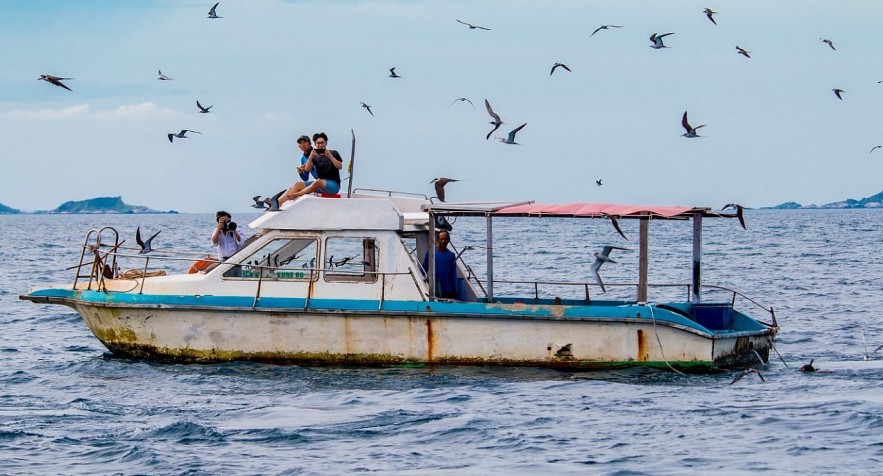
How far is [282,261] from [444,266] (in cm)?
215

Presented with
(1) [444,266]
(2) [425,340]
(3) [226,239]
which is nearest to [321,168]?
(3) [226,239]

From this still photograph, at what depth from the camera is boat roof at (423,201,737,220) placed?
579 inches

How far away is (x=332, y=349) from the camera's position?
50.9 ft

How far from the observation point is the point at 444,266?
16.0 meters

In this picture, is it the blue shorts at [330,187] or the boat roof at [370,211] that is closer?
the boat roof at [370,211]

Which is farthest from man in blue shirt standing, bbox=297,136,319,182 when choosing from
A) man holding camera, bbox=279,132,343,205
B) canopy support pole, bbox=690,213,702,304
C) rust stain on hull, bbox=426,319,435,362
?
canopy support pole, bbox=690,213,702,304

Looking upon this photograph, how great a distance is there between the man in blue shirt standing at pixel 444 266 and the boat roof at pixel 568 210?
51 centimetres

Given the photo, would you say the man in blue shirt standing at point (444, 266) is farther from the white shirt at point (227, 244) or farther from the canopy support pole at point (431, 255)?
the white shirt at point (227, 244)

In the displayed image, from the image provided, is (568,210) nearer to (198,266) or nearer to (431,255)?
(431,255)

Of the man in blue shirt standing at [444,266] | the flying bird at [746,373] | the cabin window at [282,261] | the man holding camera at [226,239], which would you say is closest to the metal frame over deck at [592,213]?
the man in blue shirt standing at [444,266]

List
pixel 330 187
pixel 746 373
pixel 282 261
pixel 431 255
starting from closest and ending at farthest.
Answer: pixel 746 373 < pixel 431 255 < pixel 282 261 < pixel 330 187

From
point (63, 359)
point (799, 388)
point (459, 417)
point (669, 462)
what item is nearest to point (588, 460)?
point (669, 462)

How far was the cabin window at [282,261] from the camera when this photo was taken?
51.8 ft

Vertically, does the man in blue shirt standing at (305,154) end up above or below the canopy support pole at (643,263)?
above
